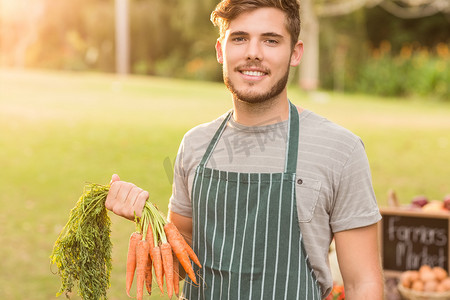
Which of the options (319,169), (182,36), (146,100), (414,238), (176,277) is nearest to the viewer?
(319,169)

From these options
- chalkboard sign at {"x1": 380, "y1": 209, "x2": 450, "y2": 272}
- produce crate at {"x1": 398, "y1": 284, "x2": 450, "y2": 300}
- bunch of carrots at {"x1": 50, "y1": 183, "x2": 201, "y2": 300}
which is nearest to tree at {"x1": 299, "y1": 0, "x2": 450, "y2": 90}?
chalkboard sign at {"x1": 380, "y1": 209, "x2": 450, "y2": 272}

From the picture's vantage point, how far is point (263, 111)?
5.95 ft

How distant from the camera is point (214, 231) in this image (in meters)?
1.83

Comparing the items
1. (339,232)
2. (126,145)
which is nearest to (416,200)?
(339,232)

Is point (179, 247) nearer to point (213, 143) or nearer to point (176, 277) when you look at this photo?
point (176, 277)

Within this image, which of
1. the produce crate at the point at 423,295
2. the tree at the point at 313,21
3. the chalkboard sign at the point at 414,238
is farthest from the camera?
the tree at the point at 313,21

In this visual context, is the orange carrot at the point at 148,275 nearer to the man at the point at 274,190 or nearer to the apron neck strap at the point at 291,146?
the man at the point at 274,190

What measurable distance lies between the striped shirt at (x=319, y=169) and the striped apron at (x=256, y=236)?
0.08 ft

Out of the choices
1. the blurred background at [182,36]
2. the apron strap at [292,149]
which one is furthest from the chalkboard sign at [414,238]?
the blurred background at [182,36]

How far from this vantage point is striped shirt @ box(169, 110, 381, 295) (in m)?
1.72

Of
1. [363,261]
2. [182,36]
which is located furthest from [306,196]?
[182,36]

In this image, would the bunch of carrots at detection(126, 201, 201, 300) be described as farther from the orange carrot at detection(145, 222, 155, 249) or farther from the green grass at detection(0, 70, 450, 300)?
the green grass at detection(0, 70, 450, 300)

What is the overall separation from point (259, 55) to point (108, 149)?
7266 mm

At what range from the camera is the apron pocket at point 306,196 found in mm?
1725
